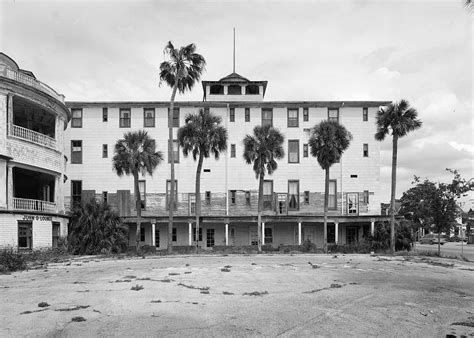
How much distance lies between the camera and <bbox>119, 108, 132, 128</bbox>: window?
48.2m

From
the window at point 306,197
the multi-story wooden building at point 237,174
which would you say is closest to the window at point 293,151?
the multi-story wooden building at point 237,174

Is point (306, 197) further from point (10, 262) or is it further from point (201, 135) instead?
point (10, 262)

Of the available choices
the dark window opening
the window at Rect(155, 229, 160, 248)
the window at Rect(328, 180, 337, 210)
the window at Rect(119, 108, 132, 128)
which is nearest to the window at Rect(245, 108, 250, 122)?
the dark window opening

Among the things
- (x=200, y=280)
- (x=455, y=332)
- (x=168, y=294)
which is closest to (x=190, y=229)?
(x=200, y=280)

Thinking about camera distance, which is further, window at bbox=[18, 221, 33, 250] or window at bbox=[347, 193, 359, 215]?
window at bbox=[347, 193, 359, 215]

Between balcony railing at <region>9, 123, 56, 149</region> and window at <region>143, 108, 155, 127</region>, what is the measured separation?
13.7 meters

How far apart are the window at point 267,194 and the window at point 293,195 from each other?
6.17ft

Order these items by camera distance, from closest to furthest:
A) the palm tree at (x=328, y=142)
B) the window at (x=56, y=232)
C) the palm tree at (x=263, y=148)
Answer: the window at (x=56, y=232) < the palm tree at (x=328, y=142) < the palm tree at (x=263, y=148)

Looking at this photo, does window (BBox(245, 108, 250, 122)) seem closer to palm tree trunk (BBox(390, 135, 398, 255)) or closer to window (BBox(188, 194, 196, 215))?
window (BBox(188, 194, 196, 215))

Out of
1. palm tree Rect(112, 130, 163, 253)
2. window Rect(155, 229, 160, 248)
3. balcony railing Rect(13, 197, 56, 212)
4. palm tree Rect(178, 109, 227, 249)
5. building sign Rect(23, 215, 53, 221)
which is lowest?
window Rect(155, 229, 160, 248)

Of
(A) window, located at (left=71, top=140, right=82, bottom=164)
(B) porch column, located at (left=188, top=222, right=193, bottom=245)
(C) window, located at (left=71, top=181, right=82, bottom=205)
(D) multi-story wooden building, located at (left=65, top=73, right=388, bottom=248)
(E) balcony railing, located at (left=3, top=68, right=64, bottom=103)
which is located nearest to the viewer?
(E) balcony railing, located at (left=3, top=68, right=64, bottom=103)

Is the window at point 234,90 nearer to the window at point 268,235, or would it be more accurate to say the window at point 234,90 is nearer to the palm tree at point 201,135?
the palm tree at point 201,135

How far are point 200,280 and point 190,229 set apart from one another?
26365 millimetres

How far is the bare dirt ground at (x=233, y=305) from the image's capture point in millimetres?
9883
